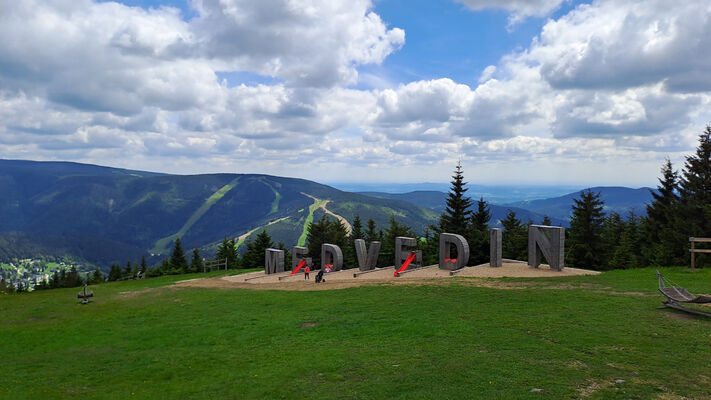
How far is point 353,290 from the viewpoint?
23.9m

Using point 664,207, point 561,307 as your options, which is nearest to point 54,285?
point 561,307

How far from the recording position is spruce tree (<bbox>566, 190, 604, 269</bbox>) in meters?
43.3

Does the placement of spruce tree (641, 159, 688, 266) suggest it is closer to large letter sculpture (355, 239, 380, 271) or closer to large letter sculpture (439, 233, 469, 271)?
large letter sculpture (439, 233, 469, 271)

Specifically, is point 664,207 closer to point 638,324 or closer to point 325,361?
point 638,324

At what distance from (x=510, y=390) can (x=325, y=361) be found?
17.4 ft

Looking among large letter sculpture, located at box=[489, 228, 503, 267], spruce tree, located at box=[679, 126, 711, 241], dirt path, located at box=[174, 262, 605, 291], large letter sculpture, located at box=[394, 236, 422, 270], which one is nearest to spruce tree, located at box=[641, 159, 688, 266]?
spruce tree, located at box=[679, 126, 711, 241]

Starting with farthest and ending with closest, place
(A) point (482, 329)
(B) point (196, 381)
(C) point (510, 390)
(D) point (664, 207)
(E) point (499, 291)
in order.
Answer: (D) point (664, 207) < (E) point (499, 291) < (A) point (482, 329) < (B) point (196, 381) < (C) point (510, 390)

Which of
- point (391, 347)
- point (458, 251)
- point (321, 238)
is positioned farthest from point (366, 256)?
point (391, 347)

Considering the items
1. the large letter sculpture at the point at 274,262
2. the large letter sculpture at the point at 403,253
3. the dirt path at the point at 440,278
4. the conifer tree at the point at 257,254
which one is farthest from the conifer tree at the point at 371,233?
the large letter sculpture at the point at 403,253

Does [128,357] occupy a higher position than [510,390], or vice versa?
[510,390]

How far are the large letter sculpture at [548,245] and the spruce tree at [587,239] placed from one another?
17.1 metres

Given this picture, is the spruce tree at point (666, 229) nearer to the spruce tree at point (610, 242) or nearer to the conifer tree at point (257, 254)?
the spruce tree at point (610, 242)

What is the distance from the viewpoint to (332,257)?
40.2m

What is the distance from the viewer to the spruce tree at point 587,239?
1706 inches
